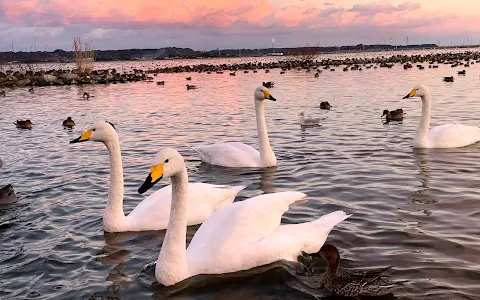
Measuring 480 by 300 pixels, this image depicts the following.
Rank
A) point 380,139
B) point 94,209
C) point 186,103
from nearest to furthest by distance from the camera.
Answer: point 94,209 < point 380,139 < point 186,103

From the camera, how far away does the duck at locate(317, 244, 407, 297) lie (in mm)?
5105

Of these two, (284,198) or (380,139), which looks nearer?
(284,198)

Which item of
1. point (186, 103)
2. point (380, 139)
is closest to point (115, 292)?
point (380, 139)

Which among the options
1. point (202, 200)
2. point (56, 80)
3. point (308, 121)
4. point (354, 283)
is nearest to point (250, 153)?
→ point (202, 200)

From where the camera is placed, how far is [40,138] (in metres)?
16.6

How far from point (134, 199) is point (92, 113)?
49.3 feet

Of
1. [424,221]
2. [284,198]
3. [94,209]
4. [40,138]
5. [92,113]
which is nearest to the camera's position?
[284,198]

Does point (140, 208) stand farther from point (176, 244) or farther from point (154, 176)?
point (154, 176)

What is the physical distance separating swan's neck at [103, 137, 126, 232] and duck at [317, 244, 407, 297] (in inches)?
129

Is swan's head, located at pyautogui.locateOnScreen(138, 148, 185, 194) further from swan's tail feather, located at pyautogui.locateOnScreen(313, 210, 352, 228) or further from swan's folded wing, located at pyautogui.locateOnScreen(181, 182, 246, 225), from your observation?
swan's folded wing, located at pyautogui.locateOnScreen(181, 182, 246, 225)

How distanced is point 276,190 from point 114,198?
323cm

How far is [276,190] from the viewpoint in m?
9.64

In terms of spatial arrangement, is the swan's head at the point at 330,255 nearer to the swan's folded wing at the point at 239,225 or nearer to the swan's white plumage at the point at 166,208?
the swan's folded wing at the point at 239,225

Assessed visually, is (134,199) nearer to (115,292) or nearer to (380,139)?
(115,292)
